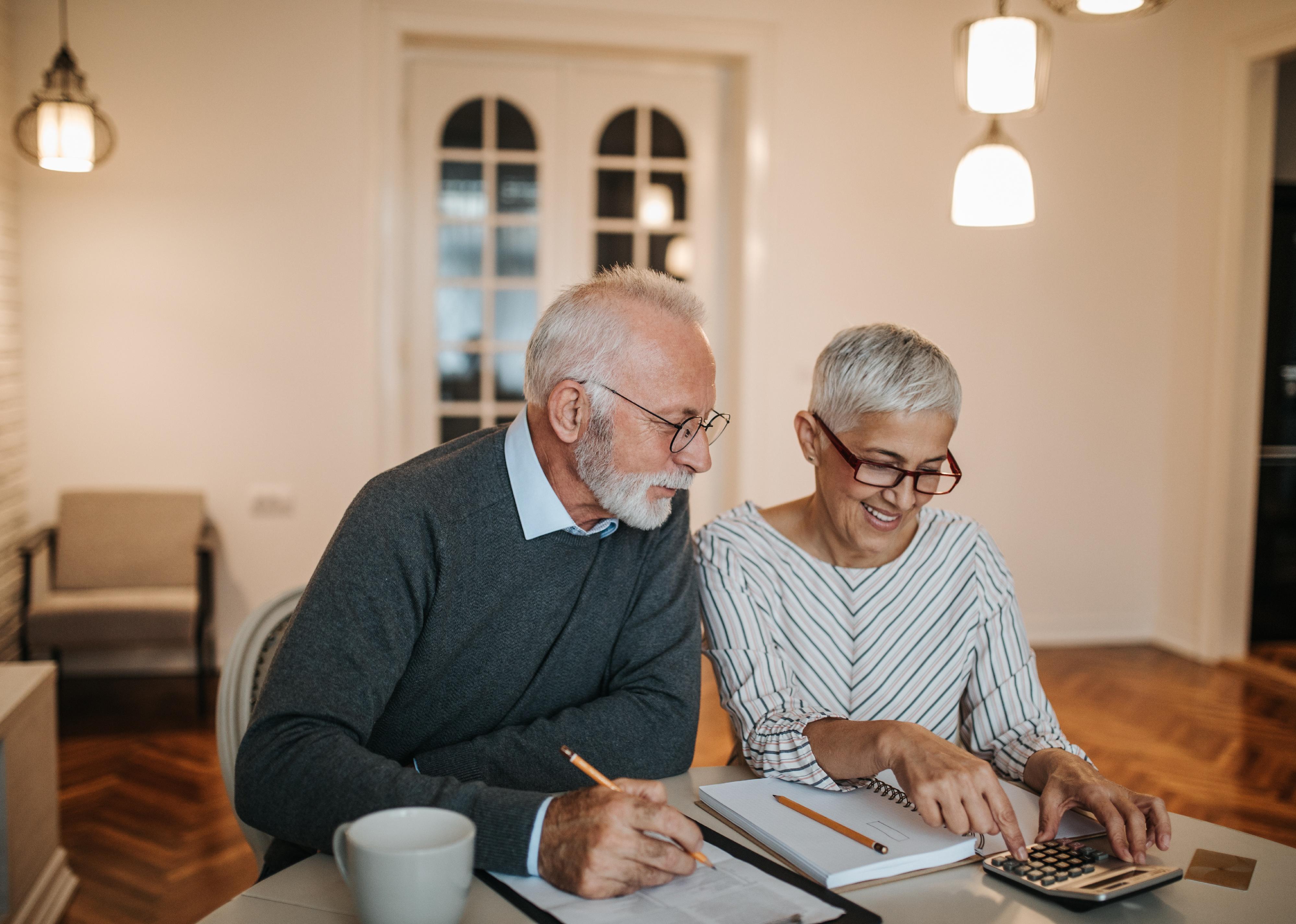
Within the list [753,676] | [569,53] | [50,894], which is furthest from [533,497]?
[569,53]

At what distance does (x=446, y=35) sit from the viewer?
15.9 ft

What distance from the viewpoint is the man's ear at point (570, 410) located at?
1501 millimetres

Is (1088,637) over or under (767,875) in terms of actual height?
under

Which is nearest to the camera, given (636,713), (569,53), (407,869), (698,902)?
(407,869)

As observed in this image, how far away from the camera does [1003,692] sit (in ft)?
5.40

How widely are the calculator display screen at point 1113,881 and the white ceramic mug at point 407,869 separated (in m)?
0.64

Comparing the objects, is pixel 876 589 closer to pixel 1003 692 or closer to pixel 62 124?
pixel 1003 692

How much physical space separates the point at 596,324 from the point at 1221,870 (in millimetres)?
1038

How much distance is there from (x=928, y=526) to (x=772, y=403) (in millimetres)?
3449

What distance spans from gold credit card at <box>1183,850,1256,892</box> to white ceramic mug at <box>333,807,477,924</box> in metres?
0.79

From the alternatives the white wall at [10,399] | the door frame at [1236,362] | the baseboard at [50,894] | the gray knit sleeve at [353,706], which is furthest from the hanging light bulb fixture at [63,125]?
the door frame at [1236,362]

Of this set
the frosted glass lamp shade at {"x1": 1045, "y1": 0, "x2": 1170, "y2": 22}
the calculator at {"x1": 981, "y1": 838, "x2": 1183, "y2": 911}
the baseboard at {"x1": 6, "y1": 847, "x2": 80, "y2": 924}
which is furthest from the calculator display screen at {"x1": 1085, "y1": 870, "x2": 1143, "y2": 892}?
the baseboard at {"x1": 6, "y1": 847, "x2": 80, "y2": 924}

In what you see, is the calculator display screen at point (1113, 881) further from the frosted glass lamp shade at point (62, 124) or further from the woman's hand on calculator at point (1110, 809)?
the frosted glass lamp shade at point (62, 124)

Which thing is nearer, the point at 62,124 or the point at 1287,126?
the point at 62,124
